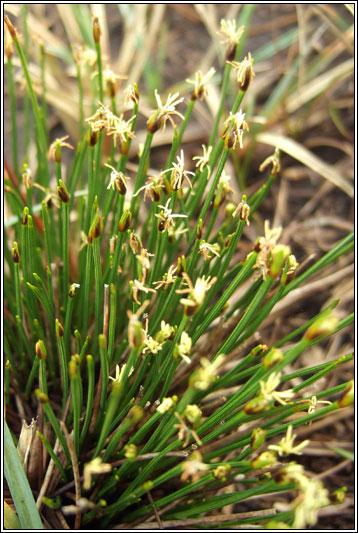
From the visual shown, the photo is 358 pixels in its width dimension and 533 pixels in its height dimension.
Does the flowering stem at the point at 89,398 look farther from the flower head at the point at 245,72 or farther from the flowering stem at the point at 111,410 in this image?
the flower head at the point at 245,72

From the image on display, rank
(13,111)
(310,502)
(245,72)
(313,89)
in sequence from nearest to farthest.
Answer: (310,502), (245,72), (13,111), (313,89)

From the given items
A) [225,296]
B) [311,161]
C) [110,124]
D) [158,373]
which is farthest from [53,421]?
[311,161]

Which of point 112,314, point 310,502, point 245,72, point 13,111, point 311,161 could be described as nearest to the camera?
point 310,502

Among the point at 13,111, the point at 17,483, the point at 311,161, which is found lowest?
the point at 17,483

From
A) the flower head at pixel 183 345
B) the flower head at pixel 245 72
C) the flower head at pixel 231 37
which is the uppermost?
the flower head at pixel 231 37

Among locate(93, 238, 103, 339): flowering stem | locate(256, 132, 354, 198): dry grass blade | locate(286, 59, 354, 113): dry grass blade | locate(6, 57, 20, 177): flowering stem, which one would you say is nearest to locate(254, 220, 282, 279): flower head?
locate(93, 238, 103, 339): flowering stem

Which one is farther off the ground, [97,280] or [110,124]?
[110,124]

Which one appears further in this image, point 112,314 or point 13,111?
point 13,111

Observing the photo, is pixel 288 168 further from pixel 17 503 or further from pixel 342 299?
pixel 17 503

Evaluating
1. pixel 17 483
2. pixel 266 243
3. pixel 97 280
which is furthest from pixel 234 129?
pixel 17 483

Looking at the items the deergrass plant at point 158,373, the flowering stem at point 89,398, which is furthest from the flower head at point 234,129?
the flowering stem at point 89,398

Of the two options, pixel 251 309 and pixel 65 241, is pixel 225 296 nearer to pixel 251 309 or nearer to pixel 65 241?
pixel 251 309

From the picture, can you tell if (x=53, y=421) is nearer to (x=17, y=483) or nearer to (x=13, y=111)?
(x=17, y=483)
